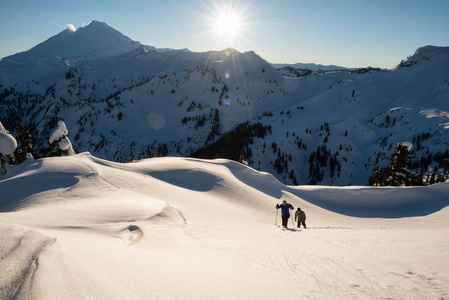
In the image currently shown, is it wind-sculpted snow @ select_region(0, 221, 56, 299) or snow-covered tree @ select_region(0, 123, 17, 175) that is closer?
wind-sculpted snow @ select_region(0, 221, 56, 299)

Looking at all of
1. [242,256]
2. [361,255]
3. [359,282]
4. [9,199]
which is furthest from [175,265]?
[9,199]

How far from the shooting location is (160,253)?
247 inches

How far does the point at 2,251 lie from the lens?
146 inches

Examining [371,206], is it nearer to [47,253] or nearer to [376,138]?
[47,253]

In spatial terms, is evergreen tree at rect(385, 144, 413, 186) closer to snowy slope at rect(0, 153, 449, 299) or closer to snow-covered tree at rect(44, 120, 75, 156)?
snowy slope at rect(0, 153, 449, 299)

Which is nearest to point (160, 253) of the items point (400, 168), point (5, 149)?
point (5, 149)

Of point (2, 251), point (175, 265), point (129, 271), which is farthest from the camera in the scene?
point (175, 265)

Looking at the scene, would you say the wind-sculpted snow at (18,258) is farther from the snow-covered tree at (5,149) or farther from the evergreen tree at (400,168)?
the evergreen tree at (400,168)

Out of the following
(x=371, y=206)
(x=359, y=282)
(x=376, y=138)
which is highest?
(x=376, y=138)

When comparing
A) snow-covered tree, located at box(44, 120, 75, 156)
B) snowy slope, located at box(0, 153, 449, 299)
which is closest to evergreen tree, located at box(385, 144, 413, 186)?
snowy slope, located at box(0, 153, 449, 299)

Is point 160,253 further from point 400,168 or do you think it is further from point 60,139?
point 400,168

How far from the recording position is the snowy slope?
3.74m

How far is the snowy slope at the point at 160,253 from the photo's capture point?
12.3 ft

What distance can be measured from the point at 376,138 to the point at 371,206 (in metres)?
140
